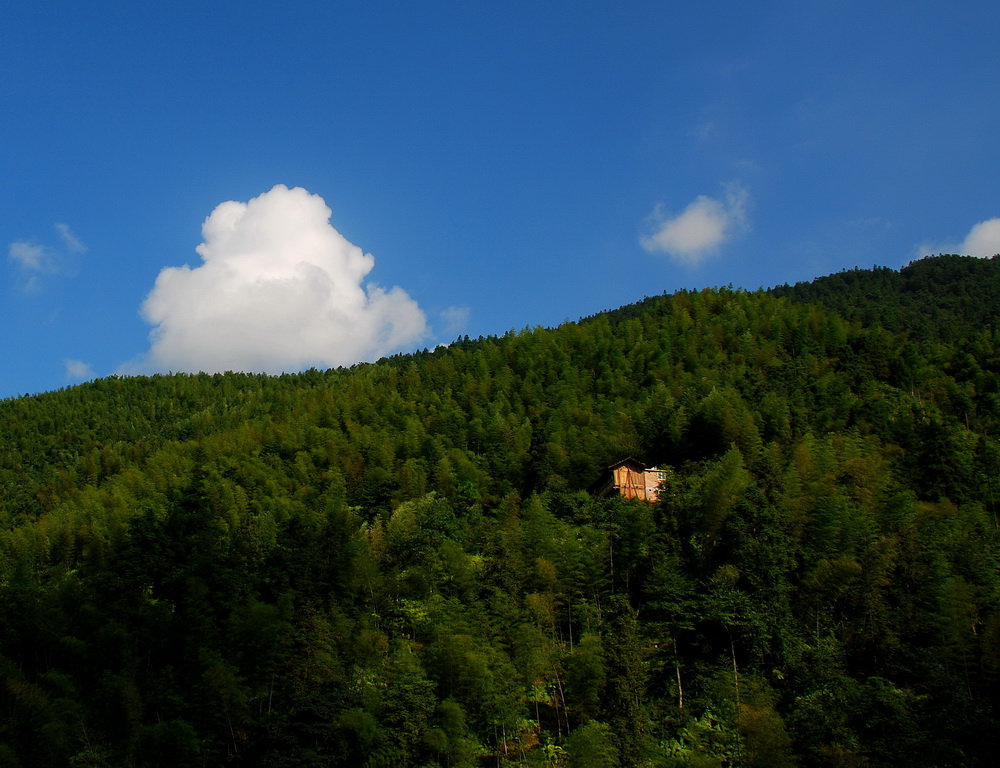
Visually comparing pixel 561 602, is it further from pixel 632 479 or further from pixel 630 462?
pixel 630 462

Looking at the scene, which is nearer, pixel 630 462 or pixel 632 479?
pixel 632 479

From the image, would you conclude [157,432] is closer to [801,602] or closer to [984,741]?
[801,602]

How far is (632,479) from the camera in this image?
51625 mm

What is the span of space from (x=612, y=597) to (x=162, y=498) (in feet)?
146

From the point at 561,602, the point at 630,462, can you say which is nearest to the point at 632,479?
the point at 630,462

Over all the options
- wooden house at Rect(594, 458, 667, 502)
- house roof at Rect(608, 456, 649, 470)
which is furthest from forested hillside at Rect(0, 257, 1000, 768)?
house roof at Rect(608, 456, 649, 470)

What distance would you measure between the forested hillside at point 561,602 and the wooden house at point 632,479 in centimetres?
252

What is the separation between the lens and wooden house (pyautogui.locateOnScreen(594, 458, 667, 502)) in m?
50.9

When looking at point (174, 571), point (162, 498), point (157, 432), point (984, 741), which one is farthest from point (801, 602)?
point (157, 432)

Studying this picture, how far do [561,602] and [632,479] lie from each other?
17.3 meters

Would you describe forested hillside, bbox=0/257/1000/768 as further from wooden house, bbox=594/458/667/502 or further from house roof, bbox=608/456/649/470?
house roof, bbox=608/456/649/470

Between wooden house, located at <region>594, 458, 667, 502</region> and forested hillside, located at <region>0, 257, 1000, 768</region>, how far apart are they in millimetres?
2522

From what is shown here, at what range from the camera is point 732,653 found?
105 ft

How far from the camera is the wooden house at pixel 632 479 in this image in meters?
50.9
